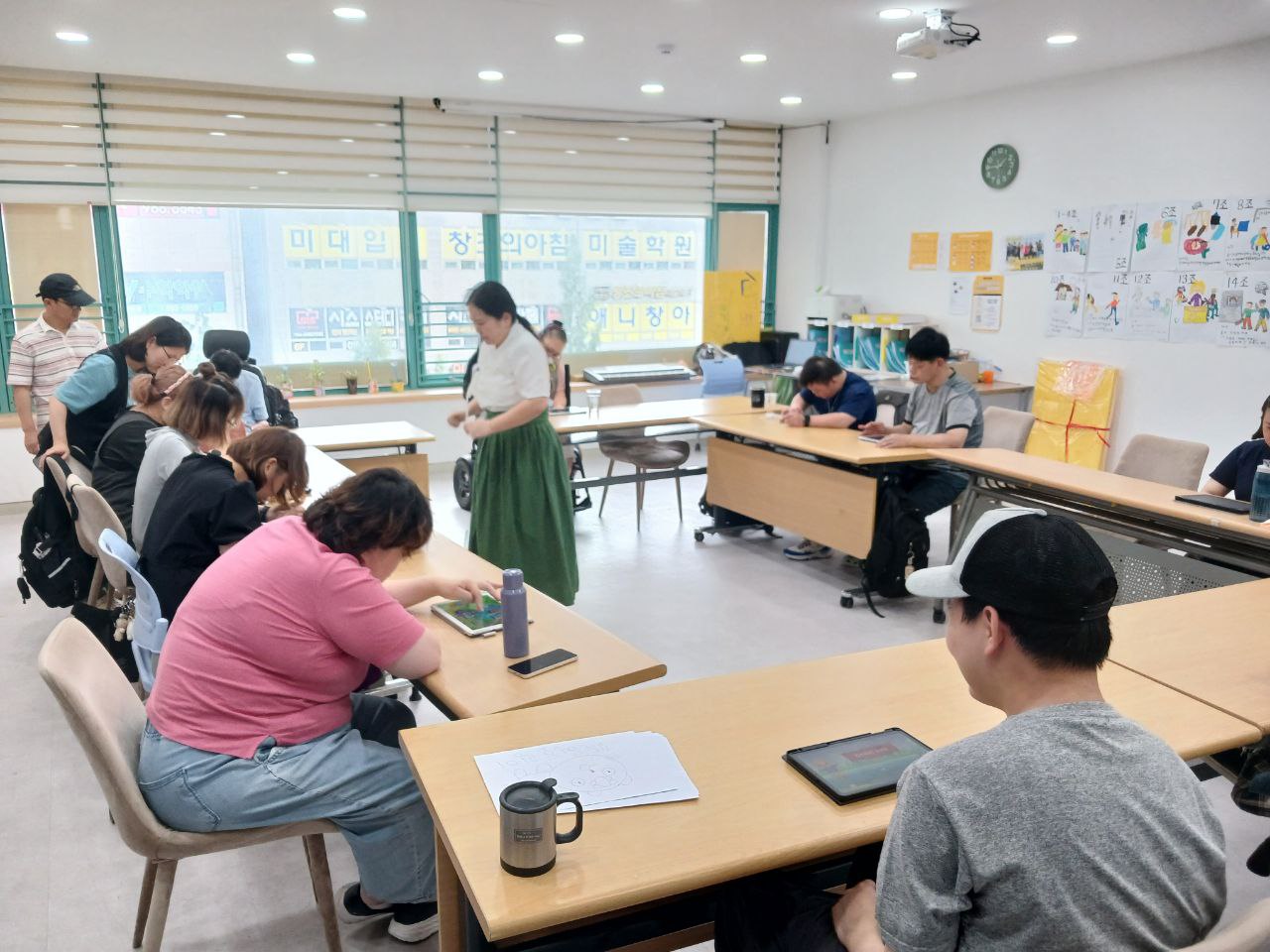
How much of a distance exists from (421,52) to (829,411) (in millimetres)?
3123

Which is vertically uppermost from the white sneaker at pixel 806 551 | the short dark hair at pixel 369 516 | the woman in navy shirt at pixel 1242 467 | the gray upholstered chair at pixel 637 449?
the short dark hair at pixel 369 516

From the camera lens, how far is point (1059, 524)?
1.25m

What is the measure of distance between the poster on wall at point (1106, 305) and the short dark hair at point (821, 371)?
2.15m

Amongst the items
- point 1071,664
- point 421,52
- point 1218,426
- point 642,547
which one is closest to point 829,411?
point 642,547

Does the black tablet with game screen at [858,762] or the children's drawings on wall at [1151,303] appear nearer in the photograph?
the black tablet with game screen at [858,762]

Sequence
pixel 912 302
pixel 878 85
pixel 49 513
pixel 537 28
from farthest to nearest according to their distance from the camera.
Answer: pixel 912 302, pixel 878 85, pixel 537 28, pixel 49 513

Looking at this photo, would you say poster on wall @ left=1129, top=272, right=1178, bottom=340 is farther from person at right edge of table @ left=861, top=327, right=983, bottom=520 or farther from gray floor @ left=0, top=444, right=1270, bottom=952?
person at right edge of table @ left=861, top=327, right=983, bottom=520

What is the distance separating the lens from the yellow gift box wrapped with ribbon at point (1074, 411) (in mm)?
6137

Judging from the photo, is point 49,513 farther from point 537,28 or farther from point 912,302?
point 912,302

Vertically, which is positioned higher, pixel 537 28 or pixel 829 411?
pixel 537 28

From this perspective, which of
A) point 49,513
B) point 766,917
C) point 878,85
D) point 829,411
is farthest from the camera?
point 878,85

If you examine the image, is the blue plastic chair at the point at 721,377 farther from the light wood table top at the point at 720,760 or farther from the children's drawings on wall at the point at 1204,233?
the light wood table top at the point at 720,760

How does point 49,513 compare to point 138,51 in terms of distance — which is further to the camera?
point 138,51

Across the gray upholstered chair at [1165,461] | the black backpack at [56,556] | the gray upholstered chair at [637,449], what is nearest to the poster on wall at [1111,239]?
the gray upholstered chair at [1165,461]
